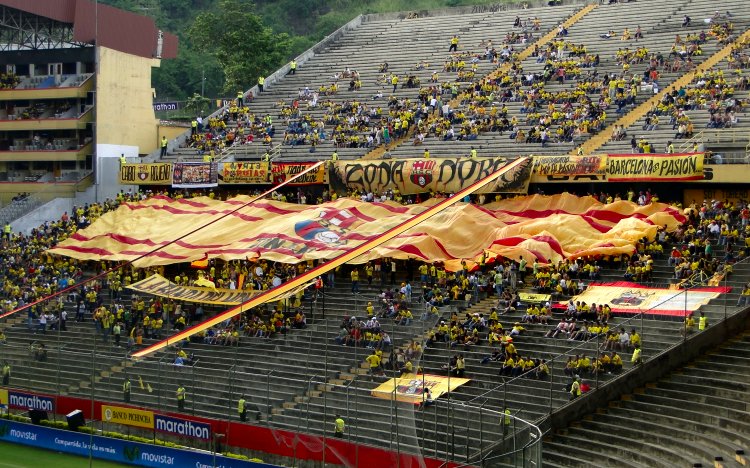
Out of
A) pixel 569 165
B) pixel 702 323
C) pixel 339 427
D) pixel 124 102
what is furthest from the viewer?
pixel 124 102

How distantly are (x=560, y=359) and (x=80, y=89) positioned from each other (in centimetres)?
3397

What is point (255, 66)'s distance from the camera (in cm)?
7775

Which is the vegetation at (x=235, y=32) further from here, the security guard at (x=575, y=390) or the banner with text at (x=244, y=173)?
the security guard at (x=575, y=390)

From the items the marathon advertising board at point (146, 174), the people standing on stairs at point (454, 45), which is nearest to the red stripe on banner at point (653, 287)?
the marathon advertising board at point (146, 174)

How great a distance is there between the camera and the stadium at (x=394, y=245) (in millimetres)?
28328

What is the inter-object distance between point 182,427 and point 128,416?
6.50 ft

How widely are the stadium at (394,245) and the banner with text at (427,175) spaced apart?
3.4 inches

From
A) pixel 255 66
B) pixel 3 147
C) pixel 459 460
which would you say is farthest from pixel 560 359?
pixel 255 66

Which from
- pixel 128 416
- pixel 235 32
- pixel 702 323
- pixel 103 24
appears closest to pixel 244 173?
pixel 103 24

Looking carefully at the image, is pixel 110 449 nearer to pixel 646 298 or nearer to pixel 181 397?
pixel 181 397

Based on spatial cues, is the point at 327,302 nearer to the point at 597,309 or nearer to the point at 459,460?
the point at 597,309

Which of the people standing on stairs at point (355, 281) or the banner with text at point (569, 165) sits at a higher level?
the banner with text at point (569, 165)

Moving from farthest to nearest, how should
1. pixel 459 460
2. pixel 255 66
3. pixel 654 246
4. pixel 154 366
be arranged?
pixel 255 66, pixel 654 246, pixel 154 366, pixel 459 460

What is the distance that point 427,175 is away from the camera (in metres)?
44.2
